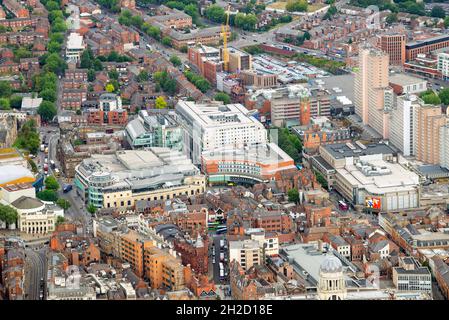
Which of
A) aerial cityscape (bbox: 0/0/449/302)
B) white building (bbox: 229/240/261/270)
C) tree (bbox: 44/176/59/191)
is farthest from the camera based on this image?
tree (bbox: 44/176/59/191)

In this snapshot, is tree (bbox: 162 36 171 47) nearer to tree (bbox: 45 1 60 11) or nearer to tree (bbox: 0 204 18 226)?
tree (bbox: 45 1 60 11)

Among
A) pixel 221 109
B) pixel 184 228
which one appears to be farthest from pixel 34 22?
pixel 184 228

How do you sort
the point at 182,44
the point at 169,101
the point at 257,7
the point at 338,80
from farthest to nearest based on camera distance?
the point at 257,7 → the point at 182,44 → the point at 338,80 → the point at 169,101

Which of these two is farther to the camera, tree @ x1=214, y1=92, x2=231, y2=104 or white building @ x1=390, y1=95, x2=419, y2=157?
tree @ x1=214, y1=92, x2=231, y2=104

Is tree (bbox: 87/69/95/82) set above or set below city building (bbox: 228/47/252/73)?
below

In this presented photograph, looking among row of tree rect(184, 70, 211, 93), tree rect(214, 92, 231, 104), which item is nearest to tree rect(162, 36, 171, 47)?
row of tree rect(184, 70, 211, 93)

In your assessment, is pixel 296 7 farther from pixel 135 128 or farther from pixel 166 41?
pixel 135 128

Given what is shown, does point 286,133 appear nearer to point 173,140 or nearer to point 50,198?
point 173,140
